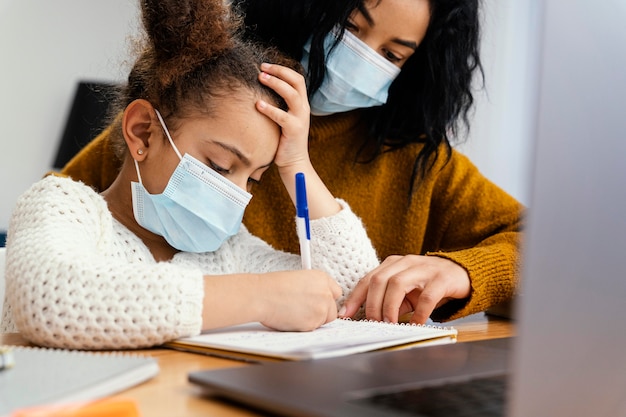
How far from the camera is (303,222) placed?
1.03 metres

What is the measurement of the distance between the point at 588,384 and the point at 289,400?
0.59 ft

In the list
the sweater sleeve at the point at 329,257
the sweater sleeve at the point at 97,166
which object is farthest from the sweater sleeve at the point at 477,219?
the sweater sleeve at the point at 97,166

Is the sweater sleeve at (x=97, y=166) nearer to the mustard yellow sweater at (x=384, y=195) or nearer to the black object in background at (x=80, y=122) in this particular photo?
the mustard yellow sweater at (x=384, y=195)

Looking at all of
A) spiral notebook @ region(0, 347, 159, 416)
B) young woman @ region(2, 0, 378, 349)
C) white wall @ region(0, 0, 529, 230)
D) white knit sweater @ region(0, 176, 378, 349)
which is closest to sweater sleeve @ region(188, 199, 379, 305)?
young woman @ region(2, 0, 378, 349)

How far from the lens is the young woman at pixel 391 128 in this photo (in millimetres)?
1213

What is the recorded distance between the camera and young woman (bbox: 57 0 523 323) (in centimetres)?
121

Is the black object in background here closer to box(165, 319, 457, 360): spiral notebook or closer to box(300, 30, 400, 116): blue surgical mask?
box(300, 30, 400, 116): blue surgical mask

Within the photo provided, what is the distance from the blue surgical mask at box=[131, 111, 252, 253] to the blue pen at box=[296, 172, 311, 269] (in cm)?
7

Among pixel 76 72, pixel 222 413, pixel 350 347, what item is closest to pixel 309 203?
pixel 350 347

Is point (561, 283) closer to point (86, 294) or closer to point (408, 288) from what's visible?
point (86, 294)

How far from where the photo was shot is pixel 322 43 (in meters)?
1.21

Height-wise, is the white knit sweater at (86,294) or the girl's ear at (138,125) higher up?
the girl's ear at (138,125)

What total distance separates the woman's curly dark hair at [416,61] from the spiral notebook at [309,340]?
541 mm

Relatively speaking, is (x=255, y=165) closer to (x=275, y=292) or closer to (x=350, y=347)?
→ (x=275, y=292)
